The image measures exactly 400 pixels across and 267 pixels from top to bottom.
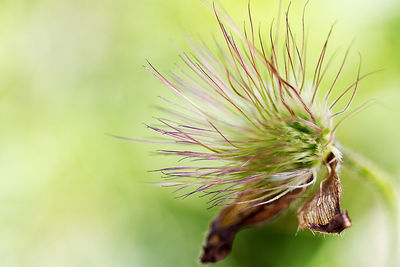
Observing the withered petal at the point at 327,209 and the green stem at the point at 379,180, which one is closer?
the withered petal at the point at 327,209

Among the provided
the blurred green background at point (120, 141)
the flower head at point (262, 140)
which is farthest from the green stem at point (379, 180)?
the blurred green background at point (120, 141)

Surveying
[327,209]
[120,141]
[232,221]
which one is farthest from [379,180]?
[120,141]

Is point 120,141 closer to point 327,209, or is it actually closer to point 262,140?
point 262,140

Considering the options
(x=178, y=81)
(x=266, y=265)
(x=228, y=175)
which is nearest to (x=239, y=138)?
(x=228, y=175)

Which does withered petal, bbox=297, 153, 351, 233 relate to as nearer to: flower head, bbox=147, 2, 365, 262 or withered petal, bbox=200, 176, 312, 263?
flower head, bbox=147, 2, 365, 262

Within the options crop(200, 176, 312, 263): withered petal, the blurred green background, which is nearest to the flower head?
crop(200, 176, 312, 263): withered petal

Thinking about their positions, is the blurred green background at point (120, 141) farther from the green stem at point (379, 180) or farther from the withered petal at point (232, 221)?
the withered petal at point (232, 221)

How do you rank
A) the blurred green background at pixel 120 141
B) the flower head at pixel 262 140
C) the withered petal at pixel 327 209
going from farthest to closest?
the blurred green background at pixel 120 141 → the flower head at pixel 262 140 → the withered petal at pixel 327 209
